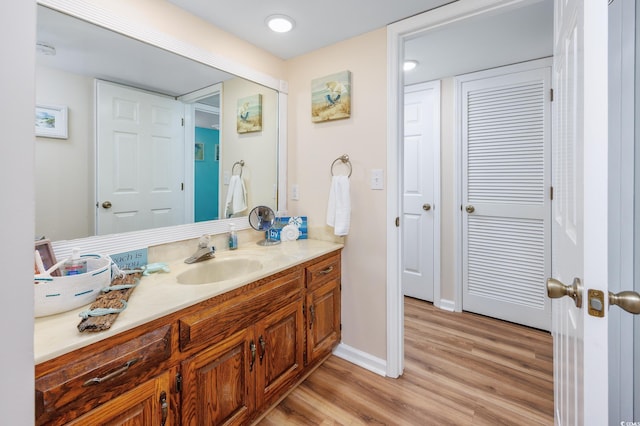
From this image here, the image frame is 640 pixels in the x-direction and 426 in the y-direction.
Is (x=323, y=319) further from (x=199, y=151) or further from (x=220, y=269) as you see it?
(x=199, y=151)

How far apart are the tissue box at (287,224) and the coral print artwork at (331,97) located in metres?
0.74

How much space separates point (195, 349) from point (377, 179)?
138cm

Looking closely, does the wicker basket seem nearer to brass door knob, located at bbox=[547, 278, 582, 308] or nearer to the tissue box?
the tissue box

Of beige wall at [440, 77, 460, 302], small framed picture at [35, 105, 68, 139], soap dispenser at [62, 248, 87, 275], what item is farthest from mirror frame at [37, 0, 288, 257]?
beige wall at [440, 77, 460, 302]

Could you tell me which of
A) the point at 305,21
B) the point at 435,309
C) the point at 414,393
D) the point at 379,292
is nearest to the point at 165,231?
the point at 379,292

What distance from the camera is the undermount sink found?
1.54 m

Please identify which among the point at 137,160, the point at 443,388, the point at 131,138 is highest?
the point at 131,138

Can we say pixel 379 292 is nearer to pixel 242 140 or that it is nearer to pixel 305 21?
pixel 242 140

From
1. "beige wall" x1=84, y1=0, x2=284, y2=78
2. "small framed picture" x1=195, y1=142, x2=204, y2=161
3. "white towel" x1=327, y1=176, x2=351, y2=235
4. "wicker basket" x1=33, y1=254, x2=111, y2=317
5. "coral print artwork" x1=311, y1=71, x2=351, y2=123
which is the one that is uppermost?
"beige wall" x1=84, y1=0, x2=284, y2=78

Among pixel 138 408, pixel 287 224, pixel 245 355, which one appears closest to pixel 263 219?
pixel 287 224

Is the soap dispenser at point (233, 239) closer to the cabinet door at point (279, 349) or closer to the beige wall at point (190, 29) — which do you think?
the cabinet door at point (279, 349)

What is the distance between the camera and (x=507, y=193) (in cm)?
254

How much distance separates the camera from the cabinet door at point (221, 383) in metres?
1.11

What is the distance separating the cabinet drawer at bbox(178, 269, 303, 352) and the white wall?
26.7 inches
